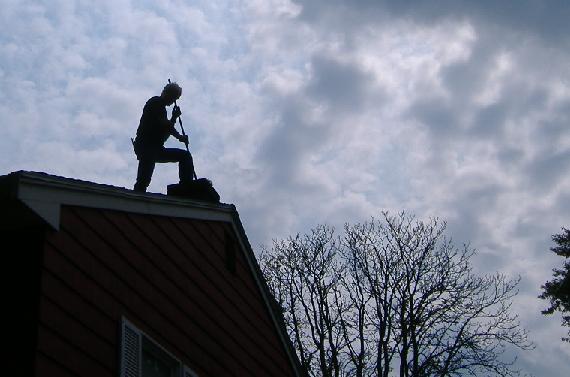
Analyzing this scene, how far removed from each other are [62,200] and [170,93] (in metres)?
3.74

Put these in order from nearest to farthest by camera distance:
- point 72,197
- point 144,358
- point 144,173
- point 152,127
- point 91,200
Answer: point 72,197 < point 91,200 < point 144,358 < point 144,173 < point 152,127

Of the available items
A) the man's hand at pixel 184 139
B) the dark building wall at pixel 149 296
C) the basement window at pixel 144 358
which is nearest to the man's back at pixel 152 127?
the man's hand at pixel 184 139

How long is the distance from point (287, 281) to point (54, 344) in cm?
2048

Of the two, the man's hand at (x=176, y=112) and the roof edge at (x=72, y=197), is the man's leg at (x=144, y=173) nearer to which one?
the roof edge at (x=72, y=197)

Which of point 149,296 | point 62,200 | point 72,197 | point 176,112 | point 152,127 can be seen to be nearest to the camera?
point 62,200

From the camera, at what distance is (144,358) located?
22.5 ft

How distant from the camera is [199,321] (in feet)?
26.2

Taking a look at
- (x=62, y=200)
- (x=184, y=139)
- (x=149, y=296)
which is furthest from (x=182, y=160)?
(x=62, y=200)

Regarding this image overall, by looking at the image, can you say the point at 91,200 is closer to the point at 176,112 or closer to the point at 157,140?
the point at 157,140

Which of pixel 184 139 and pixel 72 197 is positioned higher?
pixel 184 139

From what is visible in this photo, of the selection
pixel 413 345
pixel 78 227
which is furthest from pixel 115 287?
pixel 413 345

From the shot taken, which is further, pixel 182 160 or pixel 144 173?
pixel 182 160

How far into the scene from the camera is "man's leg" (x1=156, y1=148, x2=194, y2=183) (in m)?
9.50

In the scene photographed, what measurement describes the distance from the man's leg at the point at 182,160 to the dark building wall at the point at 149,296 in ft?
2.70
